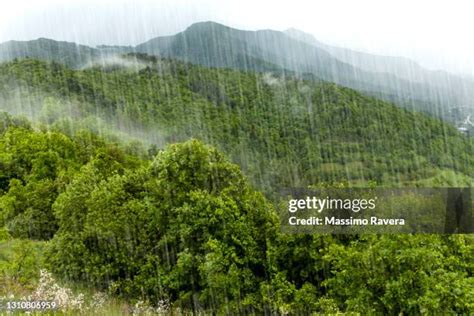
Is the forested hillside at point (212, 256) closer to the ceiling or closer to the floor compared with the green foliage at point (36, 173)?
closer to the floor

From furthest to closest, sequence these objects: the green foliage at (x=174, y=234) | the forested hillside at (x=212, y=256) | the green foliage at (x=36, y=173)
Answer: the green foliage at (x=36, y=173)
the green foliage at (x=174, y=234)
the forested hillside at (x=212, y=256)

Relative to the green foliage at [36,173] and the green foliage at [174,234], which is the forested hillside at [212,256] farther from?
the green foliage at [36,173]

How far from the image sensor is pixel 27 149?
4772cm

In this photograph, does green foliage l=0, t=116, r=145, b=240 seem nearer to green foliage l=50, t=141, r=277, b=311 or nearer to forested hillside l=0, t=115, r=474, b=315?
forested hillside l=0, t=115, r=474, b=315

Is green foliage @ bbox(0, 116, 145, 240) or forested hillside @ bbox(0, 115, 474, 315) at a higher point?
green foliage @ bbox(0, 116, 145, 240)

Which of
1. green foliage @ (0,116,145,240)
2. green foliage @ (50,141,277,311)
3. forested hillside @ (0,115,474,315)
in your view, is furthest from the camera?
green foliage @ (0,116,145,240)

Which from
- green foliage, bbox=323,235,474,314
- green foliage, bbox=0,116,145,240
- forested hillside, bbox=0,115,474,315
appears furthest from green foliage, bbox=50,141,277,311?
green foliage, bbox=0,116,145,240

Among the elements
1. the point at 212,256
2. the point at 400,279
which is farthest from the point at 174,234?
the point at 400,279

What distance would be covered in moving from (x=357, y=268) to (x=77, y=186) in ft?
45.9

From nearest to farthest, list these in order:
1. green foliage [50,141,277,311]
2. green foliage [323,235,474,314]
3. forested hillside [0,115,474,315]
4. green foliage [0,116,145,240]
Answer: green foliage [323,235,474,314], forested hillside [0,115,474,315], green foliage [50,141,277,311], green foliage [0,116,145,240]

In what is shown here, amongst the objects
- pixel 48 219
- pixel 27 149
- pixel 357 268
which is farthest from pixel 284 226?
pixel 27 149

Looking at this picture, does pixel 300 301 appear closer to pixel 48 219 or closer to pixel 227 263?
pixel 227 263

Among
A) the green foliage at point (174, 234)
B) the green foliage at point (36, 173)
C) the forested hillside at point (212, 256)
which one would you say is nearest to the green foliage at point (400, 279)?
the forested hillside at point (212, 256)

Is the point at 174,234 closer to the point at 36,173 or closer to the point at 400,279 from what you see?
the point at 400,279
